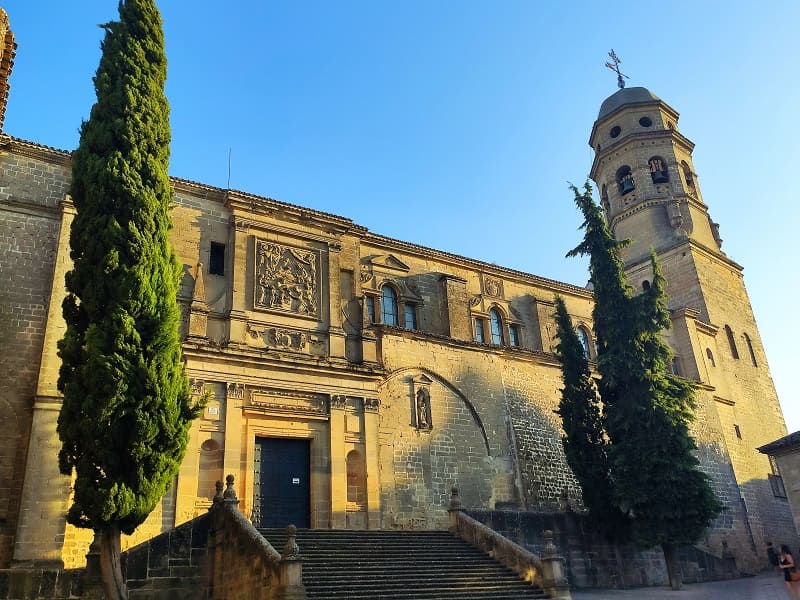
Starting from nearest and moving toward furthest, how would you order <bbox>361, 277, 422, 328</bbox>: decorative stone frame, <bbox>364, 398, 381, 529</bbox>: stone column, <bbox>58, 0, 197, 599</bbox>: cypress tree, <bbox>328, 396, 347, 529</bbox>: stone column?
1. <bbox>58, 0, 197, 599</bbox>: cypress tree
2. <bbox>328, 396, 347, 529</bbox>: stone column
3. <bbox>364, 398, 381, 529</bbox>: stone column
4. <bbox>361, 277, 422, 328</bbox>: decorative stone frame

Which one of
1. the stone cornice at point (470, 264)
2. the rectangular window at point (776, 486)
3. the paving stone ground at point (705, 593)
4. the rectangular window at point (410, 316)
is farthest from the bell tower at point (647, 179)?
the paving stone ground at point (705, 593)

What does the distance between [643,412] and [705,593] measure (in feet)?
16.2

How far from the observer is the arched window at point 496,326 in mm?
25812

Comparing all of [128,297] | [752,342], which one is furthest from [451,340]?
[752,342]

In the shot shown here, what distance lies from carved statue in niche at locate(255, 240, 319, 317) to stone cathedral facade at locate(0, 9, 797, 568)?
0.04 m

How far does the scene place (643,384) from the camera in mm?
20188

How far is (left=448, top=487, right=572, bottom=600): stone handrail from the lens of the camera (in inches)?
559

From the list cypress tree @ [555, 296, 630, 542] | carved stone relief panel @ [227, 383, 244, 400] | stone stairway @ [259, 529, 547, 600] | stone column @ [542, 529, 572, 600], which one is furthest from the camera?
cypress tree @ [555, 296, 630, 542]

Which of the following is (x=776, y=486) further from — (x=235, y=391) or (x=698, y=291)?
(x=235, y=391)

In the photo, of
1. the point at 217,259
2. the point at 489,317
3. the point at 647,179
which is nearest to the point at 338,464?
the point at 217,259

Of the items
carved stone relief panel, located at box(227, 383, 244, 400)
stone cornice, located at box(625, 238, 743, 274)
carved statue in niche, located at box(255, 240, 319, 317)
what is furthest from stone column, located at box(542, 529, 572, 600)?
stone cornice, located at box(625, 238, 743, 274)

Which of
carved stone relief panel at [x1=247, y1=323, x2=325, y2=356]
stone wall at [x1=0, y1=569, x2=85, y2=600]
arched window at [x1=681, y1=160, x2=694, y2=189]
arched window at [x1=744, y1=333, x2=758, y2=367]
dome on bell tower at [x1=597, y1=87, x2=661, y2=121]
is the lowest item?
stone wall at [x1=0, y1=569, x2=85, y2=600]

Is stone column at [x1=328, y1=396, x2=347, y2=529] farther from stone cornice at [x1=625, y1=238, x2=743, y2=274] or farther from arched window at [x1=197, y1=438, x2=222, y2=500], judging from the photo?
stone cornice at [x1=625, y1=238, x2=743, y2=274]

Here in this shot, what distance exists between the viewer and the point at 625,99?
37.0 m
